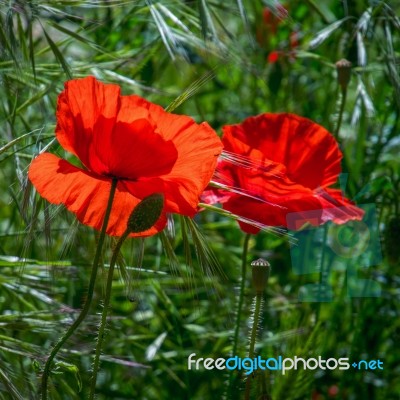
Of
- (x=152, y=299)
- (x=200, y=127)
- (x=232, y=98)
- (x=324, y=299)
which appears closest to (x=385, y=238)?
(x=324, y=299)

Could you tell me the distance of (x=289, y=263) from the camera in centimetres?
140

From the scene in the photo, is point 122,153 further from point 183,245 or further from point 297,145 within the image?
point 183,245

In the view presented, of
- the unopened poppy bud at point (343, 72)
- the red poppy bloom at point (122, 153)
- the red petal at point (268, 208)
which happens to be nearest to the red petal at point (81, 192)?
the red poppy bloom at point (122, 153)

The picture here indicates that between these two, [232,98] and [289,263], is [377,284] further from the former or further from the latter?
[232,98]

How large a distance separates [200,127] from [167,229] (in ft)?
0.41

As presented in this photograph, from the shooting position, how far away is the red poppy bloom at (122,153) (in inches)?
27.4

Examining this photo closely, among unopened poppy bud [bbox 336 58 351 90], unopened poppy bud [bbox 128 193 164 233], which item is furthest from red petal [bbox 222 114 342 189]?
unopened poppy bud [bbox 128 193 164 233]

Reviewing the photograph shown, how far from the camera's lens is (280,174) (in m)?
0.78

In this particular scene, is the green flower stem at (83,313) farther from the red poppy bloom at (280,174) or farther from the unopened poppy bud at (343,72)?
the unopened poppy bud at (343,72)

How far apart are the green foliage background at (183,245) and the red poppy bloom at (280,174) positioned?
0.06 m

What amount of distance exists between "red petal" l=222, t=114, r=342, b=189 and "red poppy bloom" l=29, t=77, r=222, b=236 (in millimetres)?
196

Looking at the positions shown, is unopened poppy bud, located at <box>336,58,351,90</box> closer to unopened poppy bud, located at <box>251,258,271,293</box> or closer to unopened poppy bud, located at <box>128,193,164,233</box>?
unopened poppy bud, located at <box>251,258,271,293</box>

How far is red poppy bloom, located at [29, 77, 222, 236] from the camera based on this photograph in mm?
695

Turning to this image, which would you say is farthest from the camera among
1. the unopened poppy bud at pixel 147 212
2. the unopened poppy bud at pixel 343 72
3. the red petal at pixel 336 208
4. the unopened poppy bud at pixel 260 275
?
the unopened poppy bud at pixel 343 72
